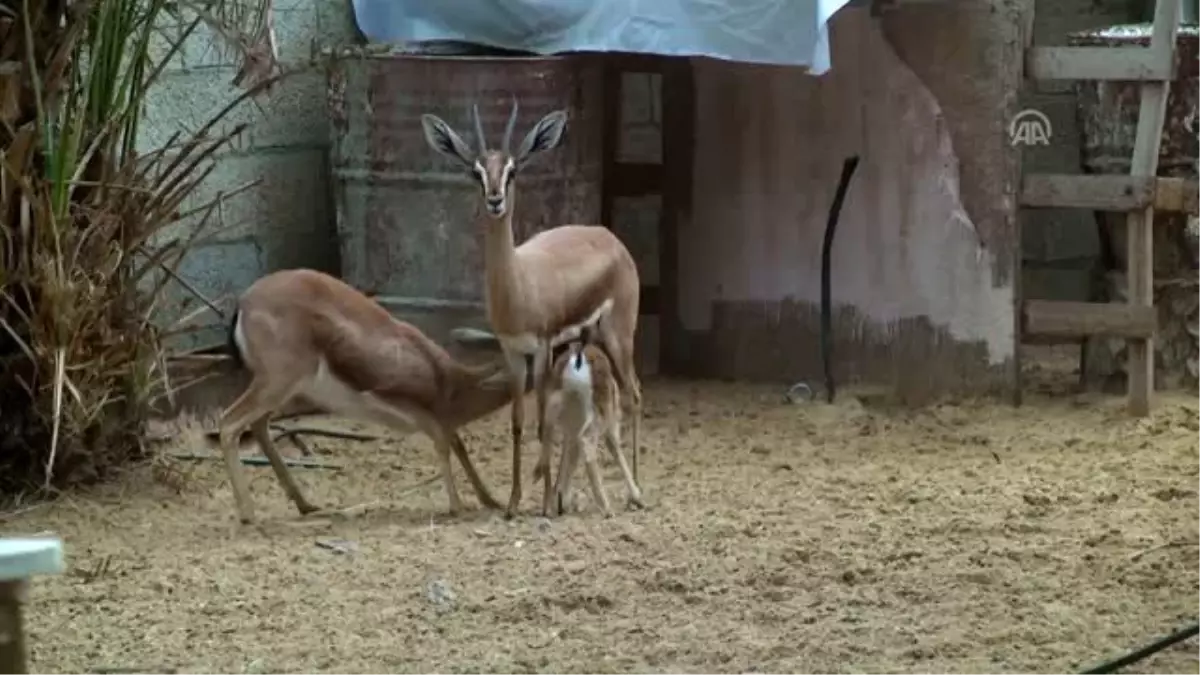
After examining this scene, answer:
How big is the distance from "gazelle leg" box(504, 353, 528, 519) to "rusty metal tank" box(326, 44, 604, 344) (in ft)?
5.28

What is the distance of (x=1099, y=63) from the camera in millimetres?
8453

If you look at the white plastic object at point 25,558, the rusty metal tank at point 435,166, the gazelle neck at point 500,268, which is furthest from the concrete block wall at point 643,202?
the white plastic object at point 25,558

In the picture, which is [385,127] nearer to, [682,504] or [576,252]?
[576,252]

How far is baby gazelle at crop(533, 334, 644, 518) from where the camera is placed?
273 inches

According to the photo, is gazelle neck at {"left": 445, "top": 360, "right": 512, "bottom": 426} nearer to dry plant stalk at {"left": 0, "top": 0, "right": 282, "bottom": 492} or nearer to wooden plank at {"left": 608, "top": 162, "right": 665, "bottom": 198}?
dry plant stalk at {"left": 0, "top": 0, "right": 282, "bottom": 492}

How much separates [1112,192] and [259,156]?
11.8ft

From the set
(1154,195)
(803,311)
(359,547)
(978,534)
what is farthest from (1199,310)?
(359,547)

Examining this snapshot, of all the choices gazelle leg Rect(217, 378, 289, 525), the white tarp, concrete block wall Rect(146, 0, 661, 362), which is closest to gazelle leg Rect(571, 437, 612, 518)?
gazelle leg Rect(217, 378, 289, 525)

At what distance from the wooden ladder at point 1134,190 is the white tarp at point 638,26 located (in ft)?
3.47

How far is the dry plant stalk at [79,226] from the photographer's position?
23.5 feet

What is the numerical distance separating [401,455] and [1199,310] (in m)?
3.37

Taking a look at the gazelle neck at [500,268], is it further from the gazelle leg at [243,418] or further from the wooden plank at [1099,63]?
the wooden plank at [1099,63]

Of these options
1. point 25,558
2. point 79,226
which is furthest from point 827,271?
point 25,558

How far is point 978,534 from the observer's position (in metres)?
6.54
